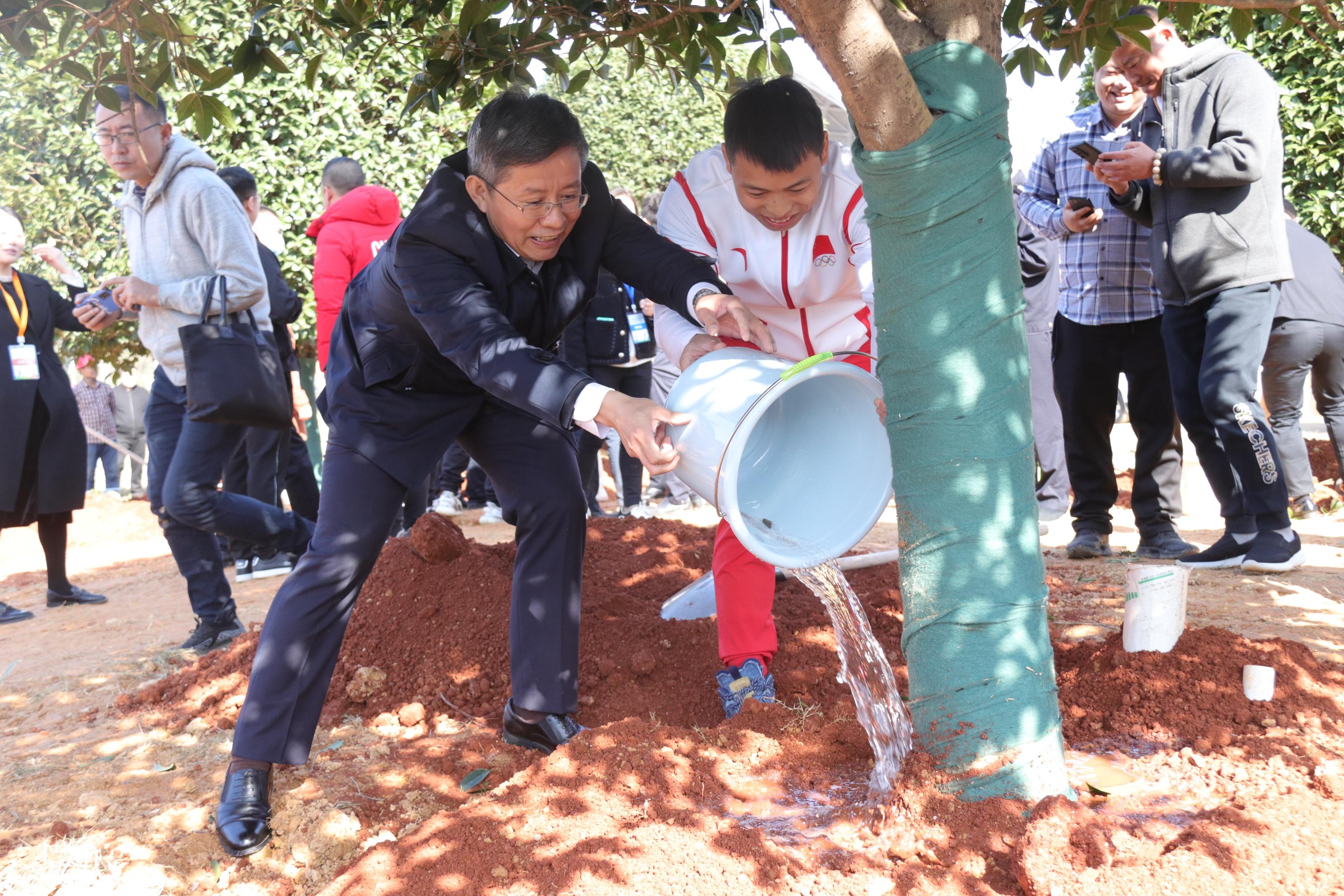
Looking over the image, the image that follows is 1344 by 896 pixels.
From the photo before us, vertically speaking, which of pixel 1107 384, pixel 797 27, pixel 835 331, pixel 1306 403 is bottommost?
pixel 1306 403

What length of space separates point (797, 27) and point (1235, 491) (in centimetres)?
321

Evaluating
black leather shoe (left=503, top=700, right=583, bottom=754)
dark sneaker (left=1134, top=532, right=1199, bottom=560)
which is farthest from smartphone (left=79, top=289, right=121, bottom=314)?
dark sneaker (left=1134, top=532, right=1199, bottom=560)

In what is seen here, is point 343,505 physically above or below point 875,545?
above

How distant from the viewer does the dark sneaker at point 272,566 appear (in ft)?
20.1

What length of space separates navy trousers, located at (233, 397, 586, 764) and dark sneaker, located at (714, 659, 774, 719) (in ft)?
1.43

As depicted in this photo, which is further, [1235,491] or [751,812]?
[1235,491]

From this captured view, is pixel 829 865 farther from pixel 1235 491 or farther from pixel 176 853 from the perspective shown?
pixel 1235 491

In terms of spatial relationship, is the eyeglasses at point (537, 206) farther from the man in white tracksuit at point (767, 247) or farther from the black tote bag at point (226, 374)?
the black tote bag at point (226, 374)

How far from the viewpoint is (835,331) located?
10.1 feet

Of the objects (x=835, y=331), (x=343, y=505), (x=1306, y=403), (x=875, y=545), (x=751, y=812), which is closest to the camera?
(x=751, y=812)

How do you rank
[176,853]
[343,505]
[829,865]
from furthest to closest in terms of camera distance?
[343,505], [176,853], [829,865]

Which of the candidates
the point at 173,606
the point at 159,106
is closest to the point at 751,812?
the point at 159,106

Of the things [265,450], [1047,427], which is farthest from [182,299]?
[1047,427]

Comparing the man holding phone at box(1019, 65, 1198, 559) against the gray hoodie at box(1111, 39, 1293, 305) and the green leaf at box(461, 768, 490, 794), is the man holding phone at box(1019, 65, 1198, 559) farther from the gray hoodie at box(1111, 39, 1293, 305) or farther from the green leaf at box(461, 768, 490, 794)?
the green leaf at box(461, 768, 490, 794)
